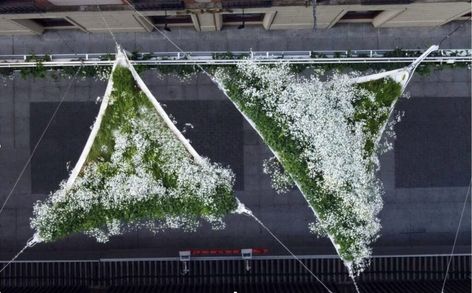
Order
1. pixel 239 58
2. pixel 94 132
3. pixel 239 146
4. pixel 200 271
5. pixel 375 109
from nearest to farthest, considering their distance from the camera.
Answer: pixel 94 132 → pixel 375 109 → pixel 239 58 → pixel 200 271 → pixel 239 146

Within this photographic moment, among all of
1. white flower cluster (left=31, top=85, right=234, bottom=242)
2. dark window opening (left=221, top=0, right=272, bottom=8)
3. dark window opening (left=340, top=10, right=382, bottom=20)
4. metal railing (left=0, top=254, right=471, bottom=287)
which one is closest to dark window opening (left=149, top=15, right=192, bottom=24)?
dark window opening (left=221, top=0, right=272, bottom=8)

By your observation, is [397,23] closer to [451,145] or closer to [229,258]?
[451,145]

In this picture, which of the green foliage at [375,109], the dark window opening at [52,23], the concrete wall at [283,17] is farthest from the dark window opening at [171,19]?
the green foliage at [375,109]

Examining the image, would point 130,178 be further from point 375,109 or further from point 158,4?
point 375,109

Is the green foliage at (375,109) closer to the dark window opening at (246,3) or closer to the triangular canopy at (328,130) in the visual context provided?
the triangular canopy at (328,130)

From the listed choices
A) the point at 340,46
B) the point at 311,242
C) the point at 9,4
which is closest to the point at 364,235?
the point at 311,242

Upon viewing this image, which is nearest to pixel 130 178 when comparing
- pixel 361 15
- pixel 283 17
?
pixel 283 17
